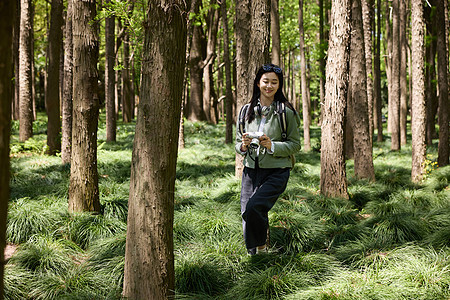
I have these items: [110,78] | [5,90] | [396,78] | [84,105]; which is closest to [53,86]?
[110,78]

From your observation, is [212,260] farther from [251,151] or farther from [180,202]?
[180,202]

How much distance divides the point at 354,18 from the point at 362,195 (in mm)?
4574

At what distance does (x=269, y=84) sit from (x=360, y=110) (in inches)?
214

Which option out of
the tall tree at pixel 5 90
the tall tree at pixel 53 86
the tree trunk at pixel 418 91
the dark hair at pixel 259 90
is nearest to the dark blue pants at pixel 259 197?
the dark hair at pixel 259 90

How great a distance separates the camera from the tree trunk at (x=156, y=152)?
2.84m

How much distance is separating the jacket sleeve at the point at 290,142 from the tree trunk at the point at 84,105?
3.08m

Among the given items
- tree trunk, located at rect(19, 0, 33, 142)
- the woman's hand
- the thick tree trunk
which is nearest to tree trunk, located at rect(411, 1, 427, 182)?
the woman's hand

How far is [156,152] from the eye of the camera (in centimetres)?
290

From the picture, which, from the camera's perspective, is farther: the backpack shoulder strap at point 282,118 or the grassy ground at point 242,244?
the backpack shoulder strap at point 282,118

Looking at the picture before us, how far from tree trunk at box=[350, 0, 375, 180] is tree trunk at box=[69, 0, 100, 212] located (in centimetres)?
593

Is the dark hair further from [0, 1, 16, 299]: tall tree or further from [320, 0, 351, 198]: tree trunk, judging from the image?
[320, 0, 351, 198]: tree trunk

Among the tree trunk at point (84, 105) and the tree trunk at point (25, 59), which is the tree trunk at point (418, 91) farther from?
the tree trunk at point (25, 59)

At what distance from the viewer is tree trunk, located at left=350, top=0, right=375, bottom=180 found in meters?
8.52

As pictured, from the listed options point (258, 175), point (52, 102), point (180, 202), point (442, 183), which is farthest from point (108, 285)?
point (52, 102)
